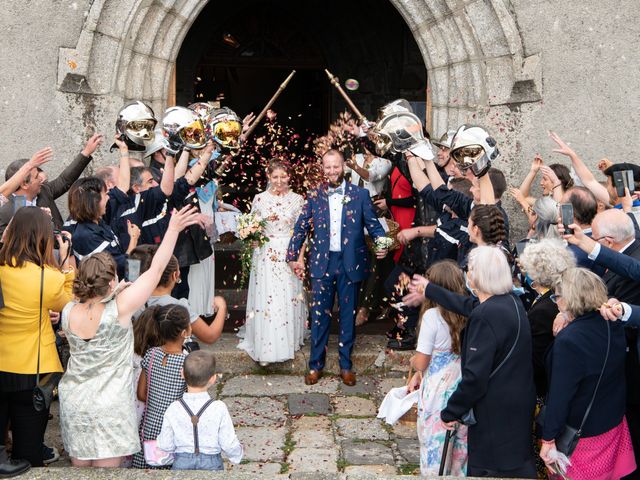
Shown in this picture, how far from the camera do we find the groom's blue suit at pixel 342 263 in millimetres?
7012

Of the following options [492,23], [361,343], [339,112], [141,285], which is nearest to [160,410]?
[141,285]

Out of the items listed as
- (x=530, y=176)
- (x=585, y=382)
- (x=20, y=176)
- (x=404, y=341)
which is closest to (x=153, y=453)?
(x=585, y=382)

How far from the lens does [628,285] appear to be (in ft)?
15.5

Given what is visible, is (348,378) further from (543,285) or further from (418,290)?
(543,285)

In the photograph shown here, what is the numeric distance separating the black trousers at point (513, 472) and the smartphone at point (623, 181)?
2220 millimetres

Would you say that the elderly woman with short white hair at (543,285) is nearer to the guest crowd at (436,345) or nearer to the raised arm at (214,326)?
the guest crowd at (436,345)

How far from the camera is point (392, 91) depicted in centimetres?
1264

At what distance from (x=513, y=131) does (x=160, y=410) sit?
445 cm

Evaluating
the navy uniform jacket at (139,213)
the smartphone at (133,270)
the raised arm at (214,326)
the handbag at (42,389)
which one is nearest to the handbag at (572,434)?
the raised arm at (214,326)

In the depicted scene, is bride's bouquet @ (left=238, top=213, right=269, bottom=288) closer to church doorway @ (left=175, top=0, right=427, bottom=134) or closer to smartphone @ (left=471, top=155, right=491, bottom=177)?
smartphone @ (left=471, top=155, right=491, bottom=177)

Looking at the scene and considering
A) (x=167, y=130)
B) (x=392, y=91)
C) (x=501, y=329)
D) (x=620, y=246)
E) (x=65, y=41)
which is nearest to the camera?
(x=501, y=329)

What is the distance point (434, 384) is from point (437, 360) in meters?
0.13

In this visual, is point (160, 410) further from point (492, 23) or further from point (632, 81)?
point (632, 81)

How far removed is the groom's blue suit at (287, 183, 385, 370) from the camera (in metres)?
7.01
